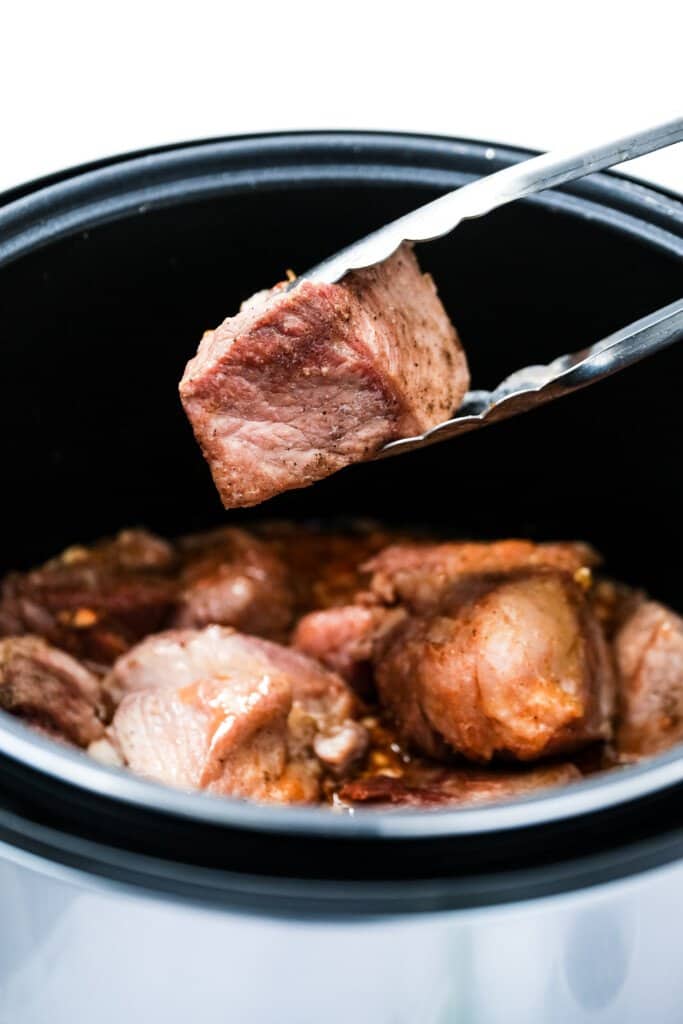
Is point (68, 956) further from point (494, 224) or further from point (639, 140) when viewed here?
point (494, 224)

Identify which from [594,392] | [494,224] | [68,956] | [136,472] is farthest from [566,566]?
[68,956]

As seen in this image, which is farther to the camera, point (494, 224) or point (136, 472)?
point (136, 472)

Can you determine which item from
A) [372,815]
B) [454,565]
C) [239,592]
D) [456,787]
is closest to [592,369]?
[454,565]

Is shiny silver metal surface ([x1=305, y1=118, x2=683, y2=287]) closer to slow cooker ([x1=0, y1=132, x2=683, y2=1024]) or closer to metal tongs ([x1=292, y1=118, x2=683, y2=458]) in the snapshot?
metal tongs ([x1=292, y1=118, x2=683, y2=458])

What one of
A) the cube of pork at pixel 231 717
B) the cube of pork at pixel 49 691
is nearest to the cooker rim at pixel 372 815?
the cube of pork at pixel 231 717

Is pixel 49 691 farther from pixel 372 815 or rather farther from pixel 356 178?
pixel 356 178

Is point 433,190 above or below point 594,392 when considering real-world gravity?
above
